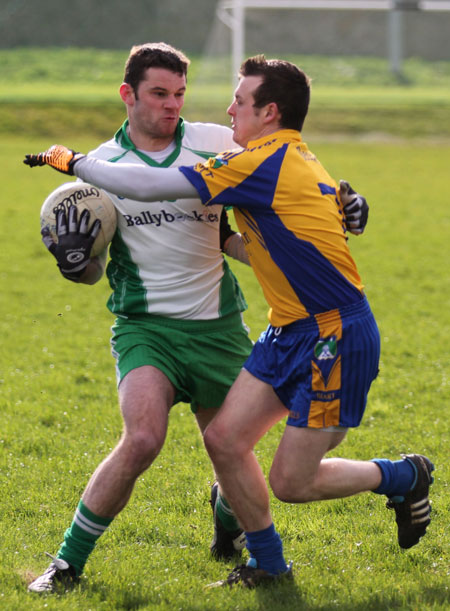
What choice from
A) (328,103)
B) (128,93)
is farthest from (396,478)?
(328,103)

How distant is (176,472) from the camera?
239 inches

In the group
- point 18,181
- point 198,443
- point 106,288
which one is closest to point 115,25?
point 18,181

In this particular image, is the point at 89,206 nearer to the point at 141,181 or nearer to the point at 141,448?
the point at 141,181

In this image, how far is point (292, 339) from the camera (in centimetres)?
451

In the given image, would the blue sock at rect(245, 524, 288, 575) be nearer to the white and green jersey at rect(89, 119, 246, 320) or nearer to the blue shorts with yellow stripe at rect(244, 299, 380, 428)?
the blue shorts with yellow stripe at rect(244, 299, 380, 428)

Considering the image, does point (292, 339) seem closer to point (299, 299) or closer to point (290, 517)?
point (299, 299)

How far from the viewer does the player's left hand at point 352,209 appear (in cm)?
464

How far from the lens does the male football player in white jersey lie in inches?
190

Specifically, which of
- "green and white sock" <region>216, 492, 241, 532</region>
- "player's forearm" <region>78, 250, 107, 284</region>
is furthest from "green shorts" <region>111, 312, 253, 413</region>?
"green and white sock" <region>216, 492, 241, 532</region>

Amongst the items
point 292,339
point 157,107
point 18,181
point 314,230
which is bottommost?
point 18,181

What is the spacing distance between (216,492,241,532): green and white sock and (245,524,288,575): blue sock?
0.35 m

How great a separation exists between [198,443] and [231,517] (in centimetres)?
180

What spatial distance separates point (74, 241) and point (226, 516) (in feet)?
5.27

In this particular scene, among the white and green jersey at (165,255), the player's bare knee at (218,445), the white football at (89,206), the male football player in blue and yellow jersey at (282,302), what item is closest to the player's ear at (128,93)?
the white and green jersey at (165,255)
